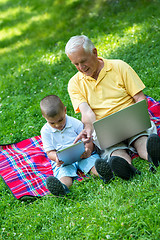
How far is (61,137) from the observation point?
160 inches

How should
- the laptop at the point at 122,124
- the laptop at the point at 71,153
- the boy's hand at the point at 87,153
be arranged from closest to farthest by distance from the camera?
1. the laptop at the point at 122,124
2. the laptop at the point at 71,153
3. the boy's hand at the point at 87,153

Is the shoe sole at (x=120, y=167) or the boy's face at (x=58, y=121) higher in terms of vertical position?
the boy's face at (x=58, y=121)

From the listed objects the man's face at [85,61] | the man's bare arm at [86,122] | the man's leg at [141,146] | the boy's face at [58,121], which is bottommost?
the man's leg at [141,146]

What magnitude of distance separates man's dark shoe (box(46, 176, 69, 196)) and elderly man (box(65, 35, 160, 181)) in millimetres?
629

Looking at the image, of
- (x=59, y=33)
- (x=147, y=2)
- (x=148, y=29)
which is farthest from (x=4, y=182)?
(x=147, y=2)

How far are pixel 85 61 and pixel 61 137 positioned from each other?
0.94 meters

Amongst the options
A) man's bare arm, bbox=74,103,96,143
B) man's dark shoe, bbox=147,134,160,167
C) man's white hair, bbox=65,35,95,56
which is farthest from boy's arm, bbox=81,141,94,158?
man's white hair, bbox=65,35,95,56

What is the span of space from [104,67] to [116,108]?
50 cm

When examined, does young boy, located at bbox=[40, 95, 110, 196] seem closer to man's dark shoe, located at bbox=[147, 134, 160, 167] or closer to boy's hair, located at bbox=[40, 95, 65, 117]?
boy's hair, located at bbox=[40, 95, 65, 117]

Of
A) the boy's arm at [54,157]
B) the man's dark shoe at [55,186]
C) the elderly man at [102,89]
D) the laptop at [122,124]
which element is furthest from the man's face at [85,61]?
the man's dark shoe at [55,186]

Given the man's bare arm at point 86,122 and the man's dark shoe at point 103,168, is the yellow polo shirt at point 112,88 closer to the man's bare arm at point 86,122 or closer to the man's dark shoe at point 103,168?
the man's bare arm at point 86,122

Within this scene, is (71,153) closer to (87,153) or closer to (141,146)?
(87,153)

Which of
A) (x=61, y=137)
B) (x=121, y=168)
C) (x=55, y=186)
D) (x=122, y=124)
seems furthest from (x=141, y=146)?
(x=55, y=186)

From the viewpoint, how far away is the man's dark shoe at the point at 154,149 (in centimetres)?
327
